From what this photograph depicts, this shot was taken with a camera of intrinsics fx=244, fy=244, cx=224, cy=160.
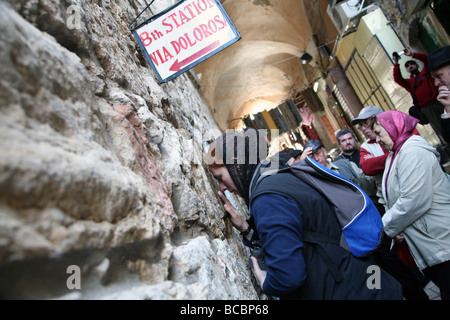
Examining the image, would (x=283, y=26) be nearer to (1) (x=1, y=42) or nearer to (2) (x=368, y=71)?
(2) (x=368, y=71)

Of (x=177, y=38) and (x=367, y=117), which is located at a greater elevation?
(x=177, y=38)

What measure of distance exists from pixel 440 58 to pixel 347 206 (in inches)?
92.0

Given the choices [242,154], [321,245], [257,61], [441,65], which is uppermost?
[257,61]

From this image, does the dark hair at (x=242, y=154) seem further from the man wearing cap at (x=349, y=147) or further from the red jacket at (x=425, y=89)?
the red jacket at (x=425, y=89)

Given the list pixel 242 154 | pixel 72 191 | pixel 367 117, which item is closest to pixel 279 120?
pixel 367 117

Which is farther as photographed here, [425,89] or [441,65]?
[425,89]

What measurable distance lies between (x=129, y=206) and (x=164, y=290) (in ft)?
1.02

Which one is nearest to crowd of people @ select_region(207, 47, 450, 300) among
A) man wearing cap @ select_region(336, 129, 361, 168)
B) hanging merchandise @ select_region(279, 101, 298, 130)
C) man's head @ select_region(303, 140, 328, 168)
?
man's head @ select_region(303, 140, 328, 168)

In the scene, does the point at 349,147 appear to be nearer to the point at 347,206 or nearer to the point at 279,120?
the point at 347,206

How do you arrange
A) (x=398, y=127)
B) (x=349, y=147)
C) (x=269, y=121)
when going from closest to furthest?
(x=398, y=127)
(x=349, y=147)
(x=269, y=121)

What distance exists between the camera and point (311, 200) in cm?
124

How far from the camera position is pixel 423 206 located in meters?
1.67
